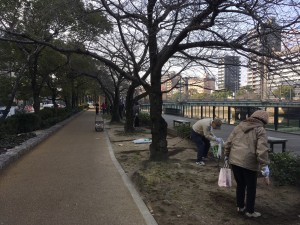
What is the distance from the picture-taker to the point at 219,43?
300 inches

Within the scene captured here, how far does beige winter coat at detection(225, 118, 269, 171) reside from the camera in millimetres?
5082

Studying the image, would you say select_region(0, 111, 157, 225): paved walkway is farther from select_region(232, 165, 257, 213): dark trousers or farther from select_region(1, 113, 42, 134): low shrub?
select_region(1, 113, 42, 134): low shrub

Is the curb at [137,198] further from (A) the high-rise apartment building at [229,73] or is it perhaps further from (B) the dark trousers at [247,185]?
(A) the high-rise apartment building at [229,73]

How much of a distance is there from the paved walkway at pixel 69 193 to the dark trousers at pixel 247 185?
131 cm

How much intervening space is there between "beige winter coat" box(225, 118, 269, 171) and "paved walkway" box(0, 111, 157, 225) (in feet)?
4.82

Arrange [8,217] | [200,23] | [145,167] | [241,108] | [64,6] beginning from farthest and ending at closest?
[241,108] → [64,6] → [145,167] → [200,23] → [8,217]

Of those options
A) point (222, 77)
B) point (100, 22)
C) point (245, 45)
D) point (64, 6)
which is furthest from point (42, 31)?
point (245, 45)

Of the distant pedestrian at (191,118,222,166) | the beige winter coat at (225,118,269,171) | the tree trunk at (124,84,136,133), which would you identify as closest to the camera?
the beige winter coat at (225,118,269,171)

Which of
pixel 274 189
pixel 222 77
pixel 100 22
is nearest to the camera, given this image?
pixel 274 189

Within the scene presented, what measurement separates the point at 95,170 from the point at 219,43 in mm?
4032

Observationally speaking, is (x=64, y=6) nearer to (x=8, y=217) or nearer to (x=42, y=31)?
(x=8, y=217)

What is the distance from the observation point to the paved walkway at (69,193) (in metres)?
5.38

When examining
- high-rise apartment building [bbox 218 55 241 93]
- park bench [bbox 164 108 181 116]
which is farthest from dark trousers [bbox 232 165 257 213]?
park bench [bbox 164 108 181 116]

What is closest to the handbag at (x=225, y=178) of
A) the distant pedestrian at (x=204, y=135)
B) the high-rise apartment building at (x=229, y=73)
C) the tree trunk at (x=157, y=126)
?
the distant pedestrian at (x=204, y=135)
